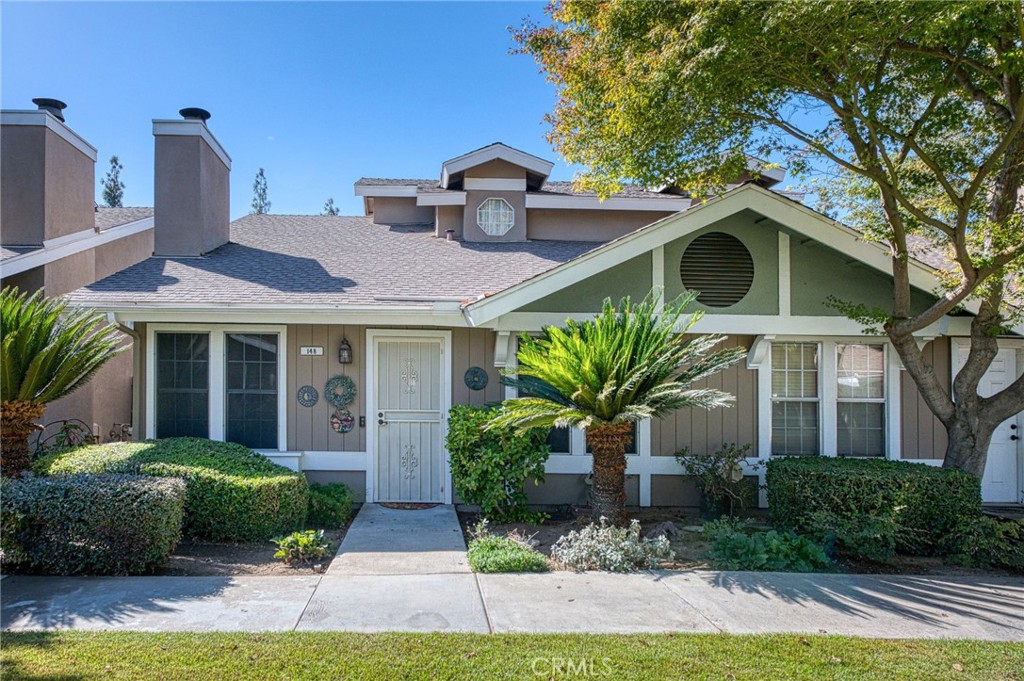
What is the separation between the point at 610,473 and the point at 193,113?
875cm

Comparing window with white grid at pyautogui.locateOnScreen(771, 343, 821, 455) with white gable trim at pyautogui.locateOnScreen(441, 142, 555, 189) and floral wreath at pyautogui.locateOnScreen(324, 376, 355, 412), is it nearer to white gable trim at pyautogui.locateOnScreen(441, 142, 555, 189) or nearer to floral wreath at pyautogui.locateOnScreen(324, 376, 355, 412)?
white gable trim at pyautogui.locateOnScreen(441, 142, 555, 189)

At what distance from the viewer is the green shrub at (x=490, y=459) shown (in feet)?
23.5

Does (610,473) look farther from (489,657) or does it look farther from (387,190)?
(387,190)

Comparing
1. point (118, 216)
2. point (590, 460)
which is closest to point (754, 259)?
point (590, 460)

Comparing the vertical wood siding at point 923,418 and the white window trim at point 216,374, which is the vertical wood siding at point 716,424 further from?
the white window trim at point 216,374

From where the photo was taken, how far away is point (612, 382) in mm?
5898

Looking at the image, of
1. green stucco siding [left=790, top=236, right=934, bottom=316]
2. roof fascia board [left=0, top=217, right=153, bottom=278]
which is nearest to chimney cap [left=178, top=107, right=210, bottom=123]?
roof fascia board [left=0, top=217, right=153, bottom=278]

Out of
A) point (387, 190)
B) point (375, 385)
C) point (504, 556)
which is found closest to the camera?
point (504, 556)

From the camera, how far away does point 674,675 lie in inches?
149

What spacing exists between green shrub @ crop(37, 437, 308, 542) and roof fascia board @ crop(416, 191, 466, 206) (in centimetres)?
596

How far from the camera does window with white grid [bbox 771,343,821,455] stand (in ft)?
27.2

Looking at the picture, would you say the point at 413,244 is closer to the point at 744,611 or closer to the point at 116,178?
the point at 744,611

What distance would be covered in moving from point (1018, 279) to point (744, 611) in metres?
4.70

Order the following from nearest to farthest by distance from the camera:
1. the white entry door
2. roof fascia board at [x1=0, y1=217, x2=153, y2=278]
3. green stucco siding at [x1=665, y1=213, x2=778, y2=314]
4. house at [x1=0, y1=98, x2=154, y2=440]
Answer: green stucco siding at [x1=665, y1=213, x2=778, y2=314] → the white entry door → roof fascia board at [x1=0, y1=217, x2=153, y2=278] → house at [x1=0, y1=98, x2=154, y2=440]
